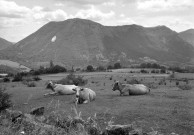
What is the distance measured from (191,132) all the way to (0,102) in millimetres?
11540

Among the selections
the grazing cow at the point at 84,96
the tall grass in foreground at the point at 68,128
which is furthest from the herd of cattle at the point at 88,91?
the tall grass in foreground at the point at 68,128

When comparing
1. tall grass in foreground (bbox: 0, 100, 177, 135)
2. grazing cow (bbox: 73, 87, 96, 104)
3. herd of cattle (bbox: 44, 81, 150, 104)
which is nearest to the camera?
tall grass in foreground (bbox: 0, 100, 177, 135)

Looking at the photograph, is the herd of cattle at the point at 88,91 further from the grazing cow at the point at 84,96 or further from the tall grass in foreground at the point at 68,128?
the tall grass in foreground at the point at 68,128

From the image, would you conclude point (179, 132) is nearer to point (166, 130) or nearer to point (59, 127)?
point (166, 130)

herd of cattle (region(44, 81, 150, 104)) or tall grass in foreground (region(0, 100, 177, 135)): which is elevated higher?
herd of cattle (region(44, 81, 150, 104))

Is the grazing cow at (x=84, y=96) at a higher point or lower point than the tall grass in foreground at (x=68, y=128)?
higher

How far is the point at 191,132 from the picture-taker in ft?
34.3

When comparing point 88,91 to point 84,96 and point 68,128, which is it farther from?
point 68,128

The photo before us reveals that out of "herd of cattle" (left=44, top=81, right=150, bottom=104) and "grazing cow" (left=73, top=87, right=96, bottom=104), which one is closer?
"grazing cow" (left=73, top=87, right=96, bottom=104)

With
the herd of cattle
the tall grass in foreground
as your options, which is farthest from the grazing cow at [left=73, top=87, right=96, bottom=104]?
the tall grass in foreground

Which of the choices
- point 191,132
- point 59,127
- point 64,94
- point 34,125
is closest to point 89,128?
point 59,127

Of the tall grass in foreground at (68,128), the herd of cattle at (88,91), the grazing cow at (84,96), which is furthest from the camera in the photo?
the herd of cattle at (88,91)

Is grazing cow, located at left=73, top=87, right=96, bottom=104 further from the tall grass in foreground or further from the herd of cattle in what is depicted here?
the tall grass in foreground

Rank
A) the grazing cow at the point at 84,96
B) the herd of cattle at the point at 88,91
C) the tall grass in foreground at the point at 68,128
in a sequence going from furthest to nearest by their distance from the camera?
the herd of cattle at the point at 88,91 → the grazing cow at the point at 84,96 → the tall grass in foreground at the point at 68,128
